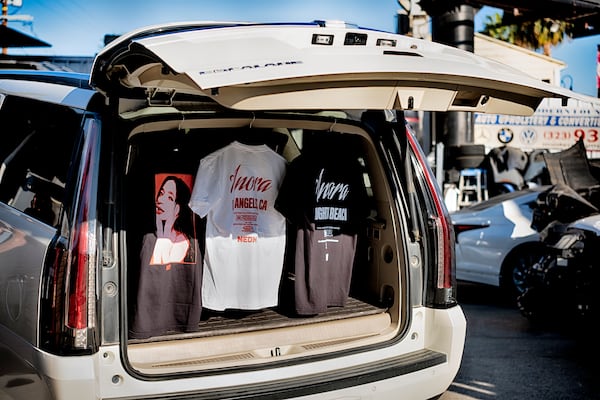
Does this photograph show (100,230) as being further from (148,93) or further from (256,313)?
(256,313)

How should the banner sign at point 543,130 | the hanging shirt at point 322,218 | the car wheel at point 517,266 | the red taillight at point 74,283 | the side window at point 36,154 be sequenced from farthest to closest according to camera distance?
the banner sign at point 543,130, the car wheel at point 517,266, the hanging shirt at point 322,218, the side window at point 36,154, the red taillight at point 74,283

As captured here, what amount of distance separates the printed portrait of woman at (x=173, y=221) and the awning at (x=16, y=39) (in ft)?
22.9

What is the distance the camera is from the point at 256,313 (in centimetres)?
370

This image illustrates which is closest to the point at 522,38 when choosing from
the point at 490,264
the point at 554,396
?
the point at 490,264

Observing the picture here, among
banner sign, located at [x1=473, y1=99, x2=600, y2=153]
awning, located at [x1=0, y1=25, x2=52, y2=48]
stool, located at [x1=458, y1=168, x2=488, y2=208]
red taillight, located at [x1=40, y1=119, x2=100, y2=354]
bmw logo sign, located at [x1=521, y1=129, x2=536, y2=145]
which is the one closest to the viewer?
red taillight, located at [x1=40, y1=119, x2=100, y2=354]

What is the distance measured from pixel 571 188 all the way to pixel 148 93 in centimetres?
583

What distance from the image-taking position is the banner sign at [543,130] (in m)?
17.9

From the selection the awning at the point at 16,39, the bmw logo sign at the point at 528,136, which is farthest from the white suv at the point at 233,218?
the bmw logo sign at the point at 528,136

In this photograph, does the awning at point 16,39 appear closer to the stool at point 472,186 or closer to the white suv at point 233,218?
the white suv at point 233,218

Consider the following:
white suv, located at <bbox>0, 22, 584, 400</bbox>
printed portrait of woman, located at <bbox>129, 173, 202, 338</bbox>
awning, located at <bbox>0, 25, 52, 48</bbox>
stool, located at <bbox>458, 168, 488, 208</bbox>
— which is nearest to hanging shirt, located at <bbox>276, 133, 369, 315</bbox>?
white suv, located at <bbox>0, 22, 584, 400</bbox>

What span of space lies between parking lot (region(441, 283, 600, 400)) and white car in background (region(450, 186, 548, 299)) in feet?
2.37

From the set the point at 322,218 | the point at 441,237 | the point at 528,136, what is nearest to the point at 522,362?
the point at 441,237

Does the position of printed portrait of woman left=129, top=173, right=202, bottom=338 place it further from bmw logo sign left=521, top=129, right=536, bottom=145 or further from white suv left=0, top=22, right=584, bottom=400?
bmw logo sign left=521, top=129, right=536, bottom=145

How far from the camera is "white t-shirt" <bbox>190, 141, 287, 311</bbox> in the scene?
3.52 meters
